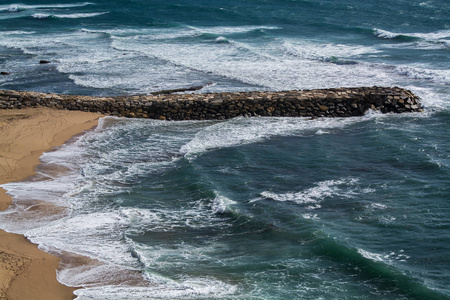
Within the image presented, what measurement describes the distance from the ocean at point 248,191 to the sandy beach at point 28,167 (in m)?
0.35

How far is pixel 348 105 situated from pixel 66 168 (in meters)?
10.6

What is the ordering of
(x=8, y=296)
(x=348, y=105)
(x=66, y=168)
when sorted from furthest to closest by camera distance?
1. (x=348, y=105)
2. (x=66, y=168)
3. (x=8, y=296)

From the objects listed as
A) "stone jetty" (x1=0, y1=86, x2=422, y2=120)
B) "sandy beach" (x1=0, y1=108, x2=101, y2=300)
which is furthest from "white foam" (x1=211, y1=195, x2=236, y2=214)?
"stone jetty" (x1=0, y1=86, x2=422, y2=120)

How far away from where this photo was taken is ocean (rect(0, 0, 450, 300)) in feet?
32.6

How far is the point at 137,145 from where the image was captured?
A: 1783 centimetres

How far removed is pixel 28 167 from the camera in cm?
1568

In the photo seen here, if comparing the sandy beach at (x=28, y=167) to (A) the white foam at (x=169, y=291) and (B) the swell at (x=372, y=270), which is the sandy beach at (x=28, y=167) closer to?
(A) the white foam at (x=169, y=291)

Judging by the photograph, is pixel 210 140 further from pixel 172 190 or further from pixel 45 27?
pixel 45 27

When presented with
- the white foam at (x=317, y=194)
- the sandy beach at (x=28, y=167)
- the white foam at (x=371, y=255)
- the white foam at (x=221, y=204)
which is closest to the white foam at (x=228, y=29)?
the sandy beach at (x=28, y=167)

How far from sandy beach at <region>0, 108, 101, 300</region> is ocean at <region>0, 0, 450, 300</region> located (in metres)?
0.35

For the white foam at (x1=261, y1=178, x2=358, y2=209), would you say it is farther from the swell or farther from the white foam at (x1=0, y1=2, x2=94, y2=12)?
the white foam at (x1=0, y1=2, x2=94, y2=12)

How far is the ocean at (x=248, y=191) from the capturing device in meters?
9.95

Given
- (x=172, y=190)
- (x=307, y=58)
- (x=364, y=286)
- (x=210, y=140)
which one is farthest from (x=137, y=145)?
(x=307, y=58)

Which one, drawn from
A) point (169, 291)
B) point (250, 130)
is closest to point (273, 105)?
point (250, 130)
